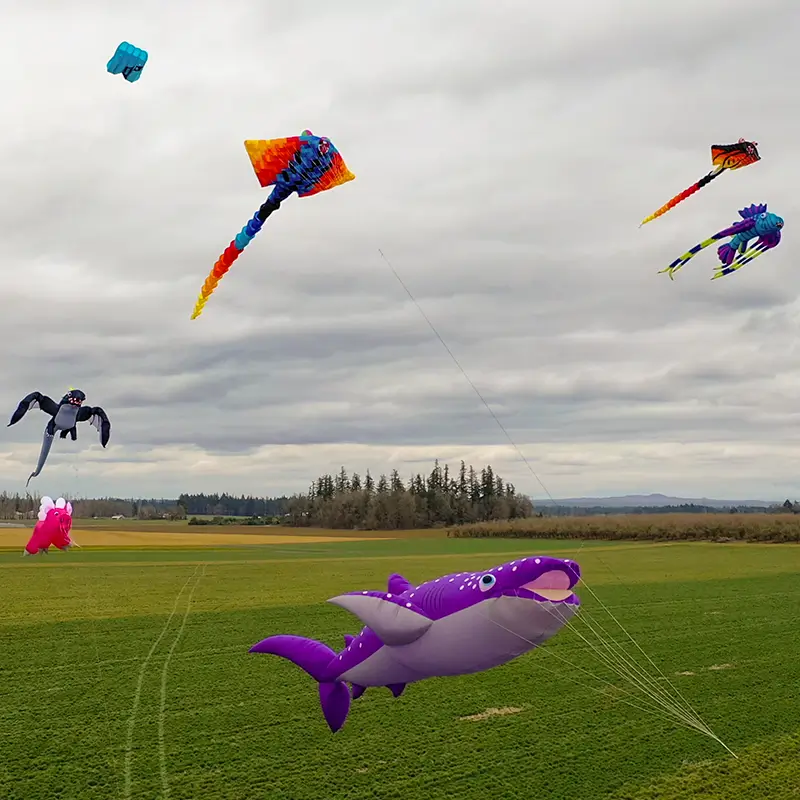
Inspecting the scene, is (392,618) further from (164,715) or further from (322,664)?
(164,715)

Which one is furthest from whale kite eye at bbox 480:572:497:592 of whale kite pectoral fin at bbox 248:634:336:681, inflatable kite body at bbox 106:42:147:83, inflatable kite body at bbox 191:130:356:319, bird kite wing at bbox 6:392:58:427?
bird kite wing at bbox 6:392:58:427

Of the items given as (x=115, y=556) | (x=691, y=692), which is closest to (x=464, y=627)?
(x=691, y=692)

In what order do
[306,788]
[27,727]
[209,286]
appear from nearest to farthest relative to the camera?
[209,286] → [306,788] → [27,727]

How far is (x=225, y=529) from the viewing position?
75.1m

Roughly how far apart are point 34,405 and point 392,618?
1139 centimetres

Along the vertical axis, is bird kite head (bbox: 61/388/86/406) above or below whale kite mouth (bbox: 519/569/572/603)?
above

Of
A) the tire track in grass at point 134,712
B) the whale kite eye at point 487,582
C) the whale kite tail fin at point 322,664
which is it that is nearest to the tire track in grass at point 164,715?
the tire track in grass at point 134,712

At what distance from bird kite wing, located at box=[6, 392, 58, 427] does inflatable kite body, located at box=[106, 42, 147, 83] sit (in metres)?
8.43

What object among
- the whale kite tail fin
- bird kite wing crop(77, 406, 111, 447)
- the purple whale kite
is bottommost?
the whale kite tail fin

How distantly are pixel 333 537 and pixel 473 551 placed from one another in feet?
68.9

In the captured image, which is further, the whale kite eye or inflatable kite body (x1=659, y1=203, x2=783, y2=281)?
inflatable kite body (x1=659, y1=203, x2=783, y2=281)

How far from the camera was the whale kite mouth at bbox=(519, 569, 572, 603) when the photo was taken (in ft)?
18.3

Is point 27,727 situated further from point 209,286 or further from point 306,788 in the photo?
point 209,286

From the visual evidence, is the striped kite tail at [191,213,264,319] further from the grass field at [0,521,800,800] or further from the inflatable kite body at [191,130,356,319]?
the grass field at [0,521,800,800]
